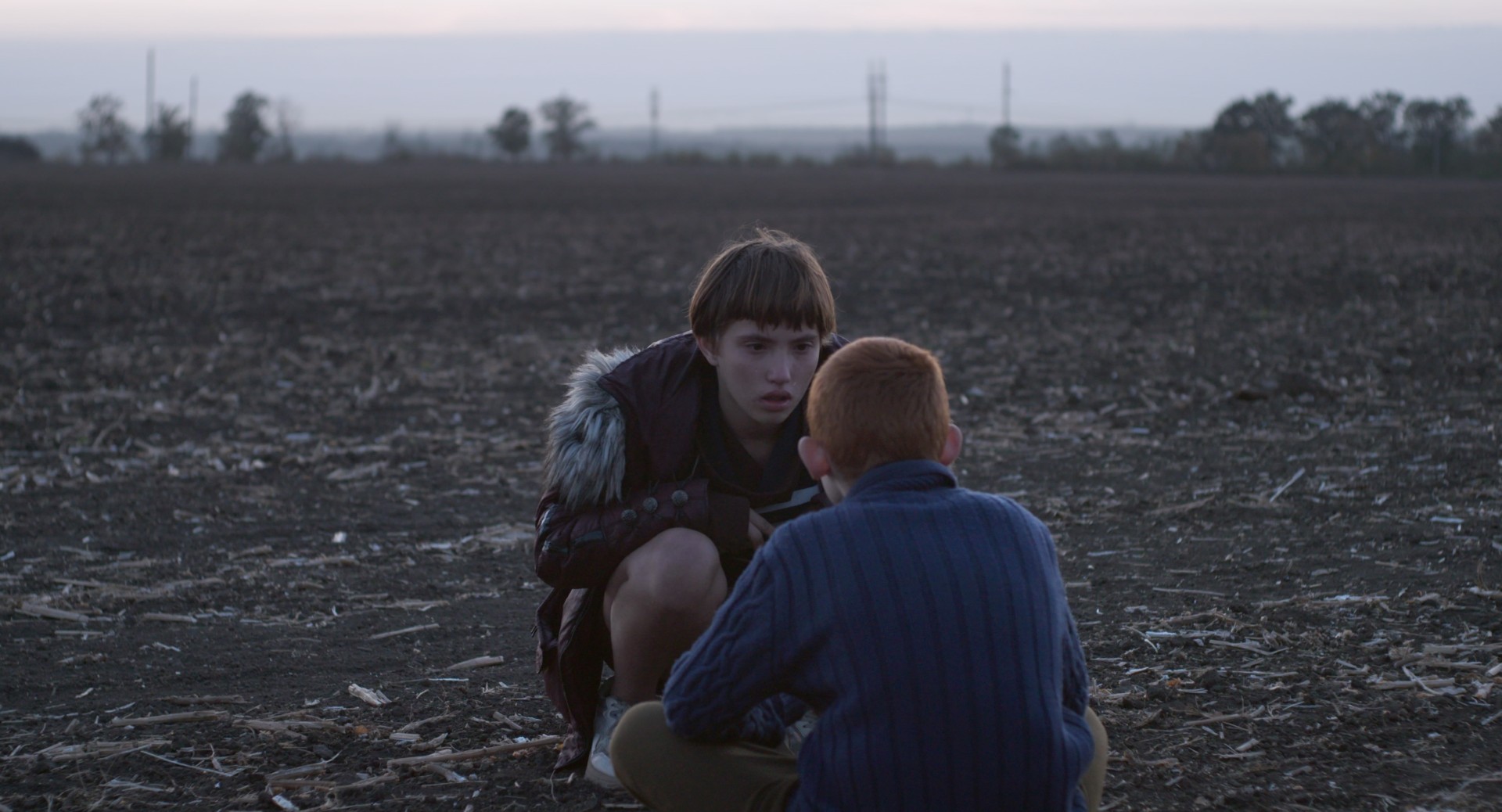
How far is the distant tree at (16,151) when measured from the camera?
67.1m

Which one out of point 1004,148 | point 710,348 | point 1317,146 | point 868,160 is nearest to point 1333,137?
point 1317,146

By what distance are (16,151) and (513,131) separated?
2905 cm

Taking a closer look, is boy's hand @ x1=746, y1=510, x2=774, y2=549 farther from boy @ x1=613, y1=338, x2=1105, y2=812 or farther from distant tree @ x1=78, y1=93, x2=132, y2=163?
distant tree @ x1=78, y1=93, x2=132, y2=163

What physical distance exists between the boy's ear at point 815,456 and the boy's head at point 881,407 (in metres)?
0.03

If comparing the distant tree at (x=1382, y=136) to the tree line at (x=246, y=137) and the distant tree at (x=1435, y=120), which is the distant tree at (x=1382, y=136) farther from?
the tree line at (x=246, y=137)

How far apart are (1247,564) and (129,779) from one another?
3632 mm

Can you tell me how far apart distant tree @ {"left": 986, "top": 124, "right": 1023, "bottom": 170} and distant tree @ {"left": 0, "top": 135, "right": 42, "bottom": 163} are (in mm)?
46460

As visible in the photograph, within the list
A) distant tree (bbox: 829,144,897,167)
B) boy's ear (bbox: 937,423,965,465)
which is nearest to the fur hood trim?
boy's ear (bbox: 937,423,965,465)

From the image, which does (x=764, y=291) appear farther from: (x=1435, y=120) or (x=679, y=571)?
(x=1435, y=120)

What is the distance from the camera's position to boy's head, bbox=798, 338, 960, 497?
222 cm

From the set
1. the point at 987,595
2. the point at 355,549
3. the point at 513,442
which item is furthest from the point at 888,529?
the point at 513,442

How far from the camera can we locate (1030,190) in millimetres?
38094

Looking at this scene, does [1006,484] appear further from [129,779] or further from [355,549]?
[129,779]

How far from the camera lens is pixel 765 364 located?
3068 millimetres
